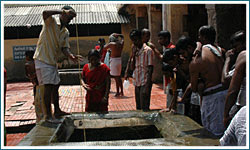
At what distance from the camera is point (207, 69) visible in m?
2.93

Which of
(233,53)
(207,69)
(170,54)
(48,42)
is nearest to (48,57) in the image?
(48,42)

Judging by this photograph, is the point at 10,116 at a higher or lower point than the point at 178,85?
lower

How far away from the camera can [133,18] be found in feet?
44.7

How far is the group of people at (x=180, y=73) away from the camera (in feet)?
8.81

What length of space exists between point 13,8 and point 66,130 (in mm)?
14256

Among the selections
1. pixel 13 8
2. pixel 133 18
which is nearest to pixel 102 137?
pixel 133 18

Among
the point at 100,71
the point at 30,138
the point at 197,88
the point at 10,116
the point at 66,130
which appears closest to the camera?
the point at 30,138

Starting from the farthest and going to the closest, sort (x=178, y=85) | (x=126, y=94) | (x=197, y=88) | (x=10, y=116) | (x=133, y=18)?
(x=133, y=18) < (x=126, y=94) < (x=10, y=116) < (x=178, y=85) < (x=197, y=88)

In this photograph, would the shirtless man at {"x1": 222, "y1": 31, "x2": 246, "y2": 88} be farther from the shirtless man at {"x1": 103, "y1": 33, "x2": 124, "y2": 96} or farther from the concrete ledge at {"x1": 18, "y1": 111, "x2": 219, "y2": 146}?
the shirtless man at {"x1": 103, "y1": 33, "x2": 124, "y2": 96}

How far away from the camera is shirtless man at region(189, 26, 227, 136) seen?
2.93 m

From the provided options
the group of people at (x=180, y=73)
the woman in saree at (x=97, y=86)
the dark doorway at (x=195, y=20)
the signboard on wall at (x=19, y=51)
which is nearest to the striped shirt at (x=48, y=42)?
the group of people at (x=180, y=73)

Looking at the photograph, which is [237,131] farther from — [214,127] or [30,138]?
[30,138]

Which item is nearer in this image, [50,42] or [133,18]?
[50,42]

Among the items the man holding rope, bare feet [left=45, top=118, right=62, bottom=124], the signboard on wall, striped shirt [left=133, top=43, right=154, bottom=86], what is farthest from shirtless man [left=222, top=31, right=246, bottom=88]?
the signboard on wall
